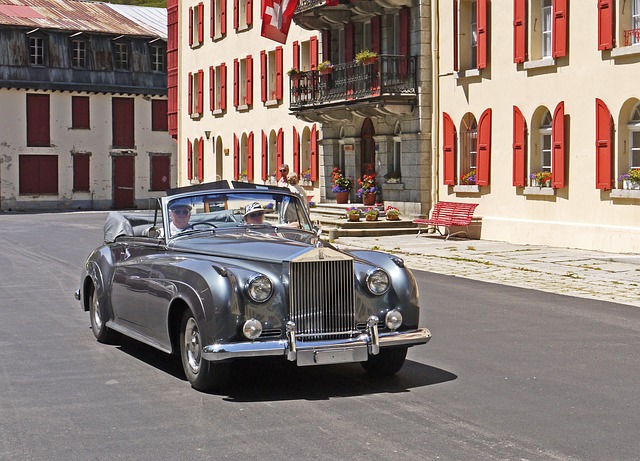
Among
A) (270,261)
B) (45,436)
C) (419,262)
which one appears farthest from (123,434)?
(419,262)

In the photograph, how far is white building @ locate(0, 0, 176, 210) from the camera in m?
62.8

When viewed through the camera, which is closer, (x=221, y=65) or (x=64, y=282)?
(x=64, y=282)

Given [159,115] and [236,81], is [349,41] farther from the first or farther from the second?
[159,115]

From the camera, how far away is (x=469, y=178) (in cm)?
3012

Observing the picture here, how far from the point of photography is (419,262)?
22.7 metres

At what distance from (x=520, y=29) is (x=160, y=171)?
42167mm

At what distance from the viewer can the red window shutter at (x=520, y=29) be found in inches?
1069

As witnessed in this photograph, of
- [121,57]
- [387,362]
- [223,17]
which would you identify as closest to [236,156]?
[223,17]

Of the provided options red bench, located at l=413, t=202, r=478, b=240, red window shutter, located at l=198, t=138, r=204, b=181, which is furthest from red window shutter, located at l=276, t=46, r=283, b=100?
red bench, located at l=413, t=202, r=478, b=240

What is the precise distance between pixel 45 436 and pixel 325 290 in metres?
2.39

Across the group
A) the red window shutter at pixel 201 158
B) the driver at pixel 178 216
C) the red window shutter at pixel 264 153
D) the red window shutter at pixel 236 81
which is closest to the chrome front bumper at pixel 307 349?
the driver at pixel 178 216

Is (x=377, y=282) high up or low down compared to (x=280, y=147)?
down

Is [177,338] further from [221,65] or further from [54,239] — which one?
[221,65]

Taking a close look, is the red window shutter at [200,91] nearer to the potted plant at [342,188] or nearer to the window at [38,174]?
the window at [38,174]
